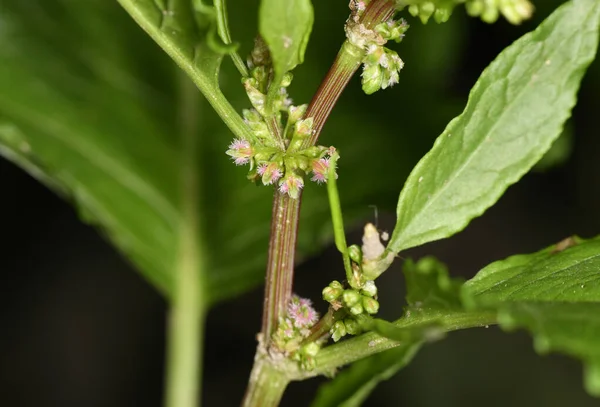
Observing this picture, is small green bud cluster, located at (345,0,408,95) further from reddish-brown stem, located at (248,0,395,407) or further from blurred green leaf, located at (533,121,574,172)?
blurred green leaf, located at (533,121,574,172)

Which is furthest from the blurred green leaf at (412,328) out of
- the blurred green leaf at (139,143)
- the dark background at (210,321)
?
the dark background at (210,321)

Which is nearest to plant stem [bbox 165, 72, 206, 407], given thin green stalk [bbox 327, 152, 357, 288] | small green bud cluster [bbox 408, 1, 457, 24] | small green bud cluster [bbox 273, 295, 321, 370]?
small green bud cluster [bbox 273, 295, 321, 370]

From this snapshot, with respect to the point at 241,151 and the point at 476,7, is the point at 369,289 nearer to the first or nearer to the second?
the point at 241,151

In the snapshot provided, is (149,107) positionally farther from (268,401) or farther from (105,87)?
(268,401)

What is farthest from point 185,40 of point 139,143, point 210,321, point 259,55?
point 210,321

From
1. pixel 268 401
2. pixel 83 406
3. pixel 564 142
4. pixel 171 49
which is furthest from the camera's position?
pixel 83 406

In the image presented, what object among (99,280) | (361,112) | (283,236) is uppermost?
(99,280)

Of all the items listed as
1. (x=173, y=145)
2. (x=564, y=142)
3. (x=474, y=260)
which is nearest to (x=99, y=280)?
(x=173, y=145)
